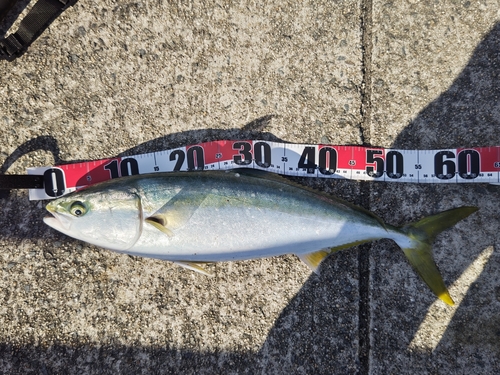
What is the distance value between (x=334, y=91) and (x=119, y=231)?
5.81 ft

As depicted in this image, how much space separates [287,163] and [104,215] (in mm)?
1264

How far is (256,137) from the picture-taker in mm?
2527

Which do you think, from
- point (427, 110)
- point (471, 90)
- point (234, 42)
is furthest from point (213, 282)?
point (471, 90)

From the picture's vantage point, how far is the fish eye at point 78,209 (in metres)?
2.05

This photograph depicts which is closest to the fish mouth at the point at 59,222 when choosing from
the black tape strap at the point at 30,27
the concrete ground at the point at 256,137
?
the concrete ground at the point at 256,137

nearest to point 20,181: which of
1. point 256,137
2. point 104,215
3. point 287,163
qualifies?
point 104,215

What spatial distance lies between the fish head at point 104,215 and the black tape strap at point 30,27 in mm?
1284

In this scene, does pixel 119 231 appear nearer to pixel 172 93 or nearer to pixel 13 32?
pixel 172 93

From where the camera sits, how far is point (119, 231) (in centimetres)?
206

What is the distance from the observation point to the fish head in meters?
2.06

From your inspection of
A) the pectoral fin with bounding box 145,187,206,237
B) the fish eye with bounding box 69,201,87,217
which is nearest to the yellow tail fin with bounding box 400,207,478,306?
the pectoral fin with bounding box 145,187,206,237

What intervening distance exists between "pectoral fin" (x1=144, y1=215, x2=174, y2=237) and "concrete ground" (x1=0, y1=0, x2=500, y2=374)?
512 mm

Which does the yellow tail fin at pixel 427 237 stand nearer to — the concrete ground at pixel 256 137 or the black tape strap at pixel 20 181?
the concrete ground at pixel 256 137

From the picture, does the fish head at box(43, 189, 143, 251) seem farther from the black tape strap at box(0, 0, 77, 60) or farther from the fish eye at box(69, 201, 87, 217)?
the black tape strap at box(0, 0, 77, 60)
